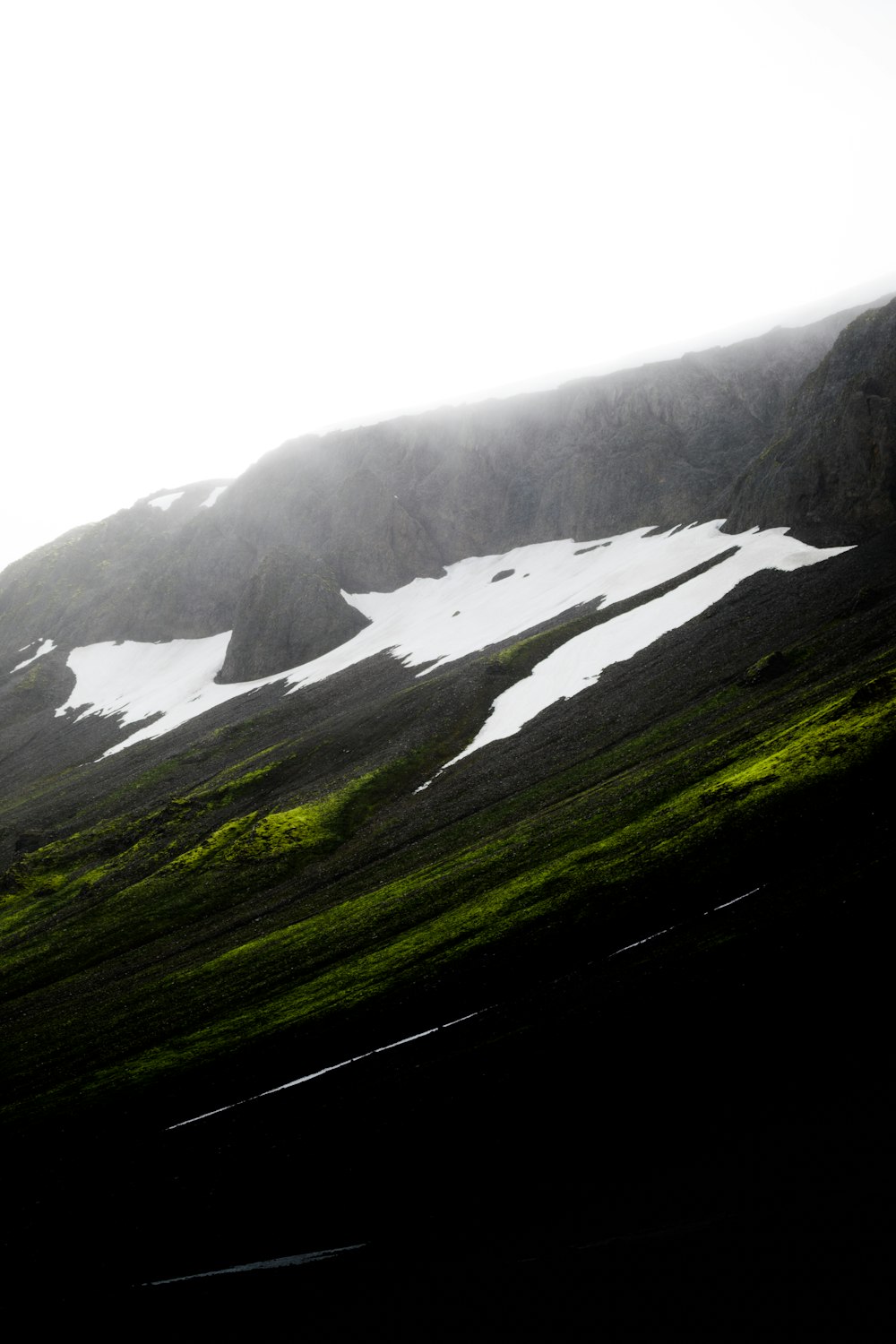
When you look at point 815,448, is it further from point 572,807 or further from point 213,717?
point 213,717

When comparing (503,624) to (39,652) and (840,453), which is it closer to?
(840,453)

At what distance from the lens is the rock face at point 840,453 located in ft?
303

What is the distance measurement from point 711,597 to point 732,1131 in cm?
7458

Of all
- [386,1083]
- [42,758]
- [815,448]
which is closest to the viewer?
[386,1083]

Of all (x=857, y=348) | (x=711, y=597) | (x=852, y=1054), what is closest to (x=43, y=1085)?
(x=852, y=1054)

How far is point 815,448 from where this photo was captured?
334ft

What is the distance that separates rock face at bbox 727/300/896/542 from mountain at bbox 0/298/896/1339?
30.0 inches

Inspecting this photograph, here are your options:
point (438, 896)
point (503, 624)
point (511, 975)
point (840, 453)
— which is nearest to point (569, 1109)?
point (511, 975)

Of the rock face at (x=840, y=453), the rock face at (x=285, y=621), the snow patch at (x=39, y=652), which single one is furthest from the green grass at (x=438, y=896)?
the snow patch at (x=39, y=652)

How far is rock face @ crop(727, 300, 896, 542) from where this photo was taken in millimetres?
92375

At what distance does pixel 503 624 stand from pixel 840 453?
51816 millimetres

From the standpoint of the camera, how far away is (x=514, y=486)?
580 feet

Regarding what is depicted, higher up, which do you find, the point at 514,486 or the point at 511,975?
the point at 514,486

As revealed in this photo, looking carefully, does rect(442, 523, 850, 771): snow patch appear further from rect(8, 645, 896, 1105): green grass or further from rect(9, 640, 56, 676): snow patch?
rect(9, 640, 56, 676): snow patch
